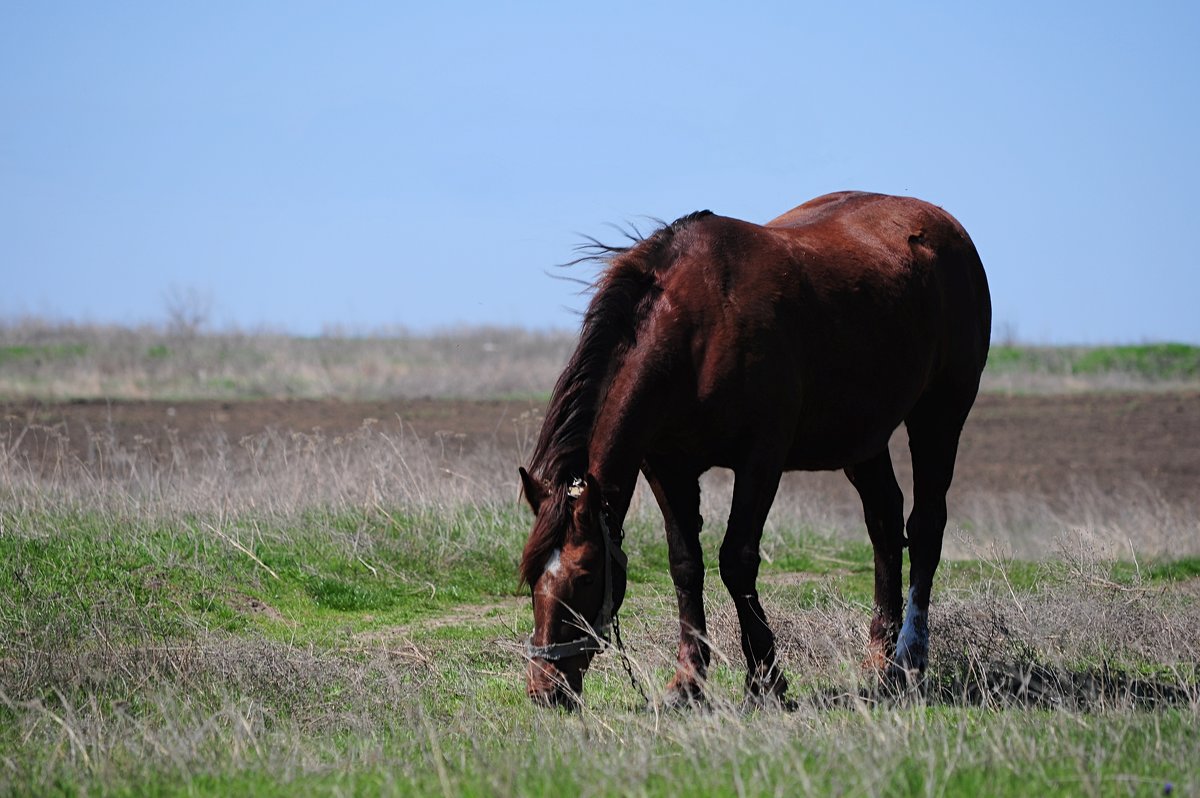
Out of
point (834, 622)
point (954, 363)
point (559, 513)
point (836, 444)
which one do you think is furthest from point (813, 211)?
point (559, 513)

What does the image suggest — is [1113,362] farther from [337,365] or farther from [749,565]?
[749,565]

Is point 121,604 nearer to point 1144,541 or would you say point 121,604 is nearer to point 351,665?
point 351,665

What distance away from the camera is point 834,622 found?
7.22m

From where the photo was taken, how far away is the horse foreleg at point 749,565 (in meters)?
5.94

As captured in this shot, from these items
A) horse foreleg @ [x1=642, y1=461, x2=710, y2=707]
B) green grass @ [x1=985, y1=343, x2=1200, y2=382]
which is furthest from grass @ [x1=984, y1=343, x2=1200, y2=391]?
horse foreleg @ [x1=642, y1=461, x2=710, y2=707]

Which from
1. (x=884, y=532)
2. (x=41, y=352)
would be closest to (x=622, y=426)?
(x=884, y=532)

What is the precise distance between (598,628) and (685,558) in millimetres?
795

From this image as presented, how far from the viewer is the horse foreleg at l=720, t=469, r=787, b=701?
5938 millimetres

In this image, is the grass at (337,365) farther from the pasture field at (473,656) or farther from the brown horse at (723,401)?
the brown horse at (723,401)

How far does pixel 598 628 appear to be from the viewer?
5.65m

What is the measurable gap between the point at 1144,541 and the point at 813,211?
20.6 feet

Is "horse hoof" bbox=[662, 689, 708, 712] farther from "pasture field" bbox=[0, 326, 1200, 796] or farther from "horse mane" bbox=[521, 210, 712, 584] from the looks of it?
"horse mane" bbox=[521, 210, 712, 584]

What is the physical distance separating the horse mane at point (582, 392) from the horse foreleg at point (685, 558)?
72 centimetres

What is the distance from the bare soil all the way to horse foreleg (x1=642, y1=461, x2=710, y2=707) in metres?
9.17
